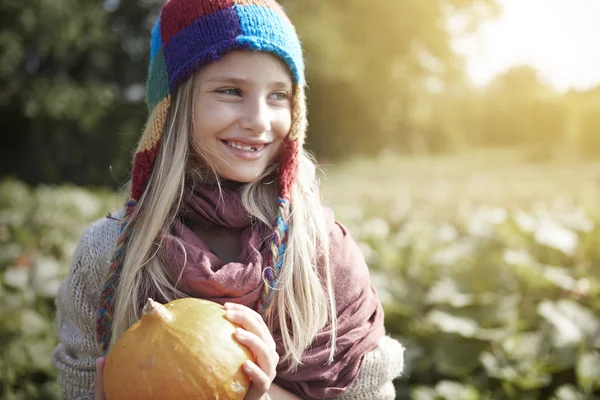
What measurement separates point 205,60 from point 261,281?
707 mm

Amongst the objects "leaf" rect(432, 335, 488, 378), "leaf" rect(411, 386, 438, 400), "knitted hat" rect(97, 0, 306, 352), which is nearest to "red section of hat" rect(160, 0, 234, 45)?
"knitted hat" rect(97, 0, 306, 352)

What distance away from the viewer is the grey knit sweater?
1965 mm

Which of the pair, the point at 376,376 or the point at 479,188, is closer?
the point at 376,376

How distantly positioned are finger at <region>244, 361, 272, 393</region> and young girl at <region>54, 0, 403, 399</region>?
27 cm

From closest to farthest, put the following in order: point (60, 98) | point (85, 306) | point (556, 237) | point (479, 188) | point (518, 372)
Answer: point (85, 306), point (518, 372), point (556, 237), point (479, 188), point (60, 98)

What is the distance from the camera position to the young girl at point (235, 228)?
1.80 metres

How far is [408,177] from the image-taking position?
12812mm

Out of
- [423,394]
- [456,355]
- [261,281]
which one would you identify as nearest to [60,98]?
[456,355]

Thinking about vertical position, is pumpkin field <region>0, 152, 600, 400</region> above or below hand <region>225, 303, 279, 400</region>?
below

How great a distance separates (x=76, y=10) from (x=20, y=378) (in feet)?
52.5

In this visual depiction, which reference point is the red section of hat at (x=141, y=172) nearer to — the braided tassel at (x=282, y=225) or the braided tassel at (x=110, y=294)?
the braided tassel at (x=110, y=294)

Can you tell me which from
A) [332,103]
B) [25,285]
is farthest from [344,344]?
[332,103]

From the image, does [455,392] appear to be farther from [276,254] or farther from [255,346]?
[255,346]

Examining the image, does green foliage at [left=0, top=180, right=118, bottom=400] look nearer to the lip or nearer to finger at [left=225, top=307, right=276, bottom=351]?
the lip
